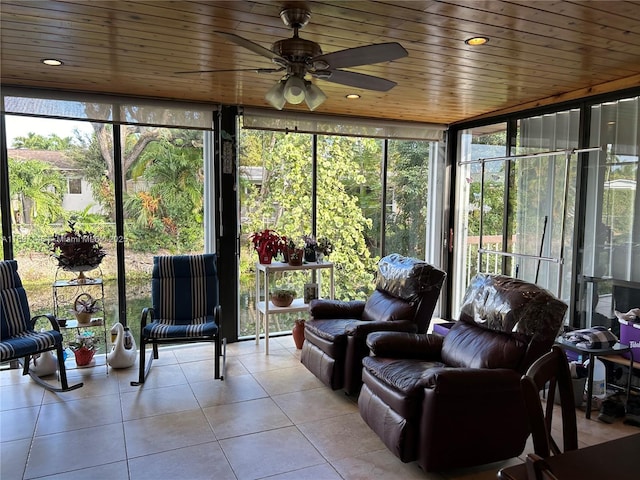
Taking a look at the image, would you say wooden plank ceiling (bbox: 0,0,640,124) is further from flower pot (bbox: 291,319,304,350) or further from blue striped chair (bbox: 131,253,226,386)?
flower pot (bbox: 291,319,304,350)

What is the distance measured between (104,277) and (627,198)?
4.58m

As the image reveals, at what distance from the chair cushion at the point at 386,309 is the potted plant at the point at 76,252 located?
7.67 ft

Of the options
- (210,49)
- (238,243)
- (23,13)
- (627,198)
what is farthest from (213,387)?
(627,198)

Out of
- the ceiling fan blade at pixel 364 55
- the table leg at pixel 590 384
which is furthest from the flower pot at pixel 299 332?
the ceiling fan blade at pixel 364 55

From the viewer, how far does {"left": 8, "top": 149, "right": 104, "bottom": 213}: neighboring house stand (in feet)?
13.3

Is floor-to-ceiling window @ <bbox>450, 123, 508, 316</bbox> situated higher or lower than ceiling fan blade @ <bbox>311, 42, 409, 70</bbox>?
lower

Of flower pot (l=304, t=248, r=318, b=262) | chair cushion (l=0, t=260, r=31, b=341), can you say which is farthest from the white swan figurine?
flower pot (l=304, t=248, r=318, b=262)

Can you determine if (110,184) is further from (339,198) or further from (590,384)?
(590,384)

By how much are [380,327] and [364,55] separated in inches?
78.5

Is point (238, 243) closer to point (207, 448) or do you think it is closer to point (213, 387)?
point (213, 387)

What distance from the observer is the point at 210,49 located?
2932 mm

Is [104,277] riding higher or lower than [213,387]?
higher

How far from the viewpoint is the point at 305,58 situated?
242 cm

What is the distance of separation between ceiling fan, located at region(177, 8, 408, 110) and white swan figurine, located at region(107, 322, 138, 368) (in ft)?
8.61
